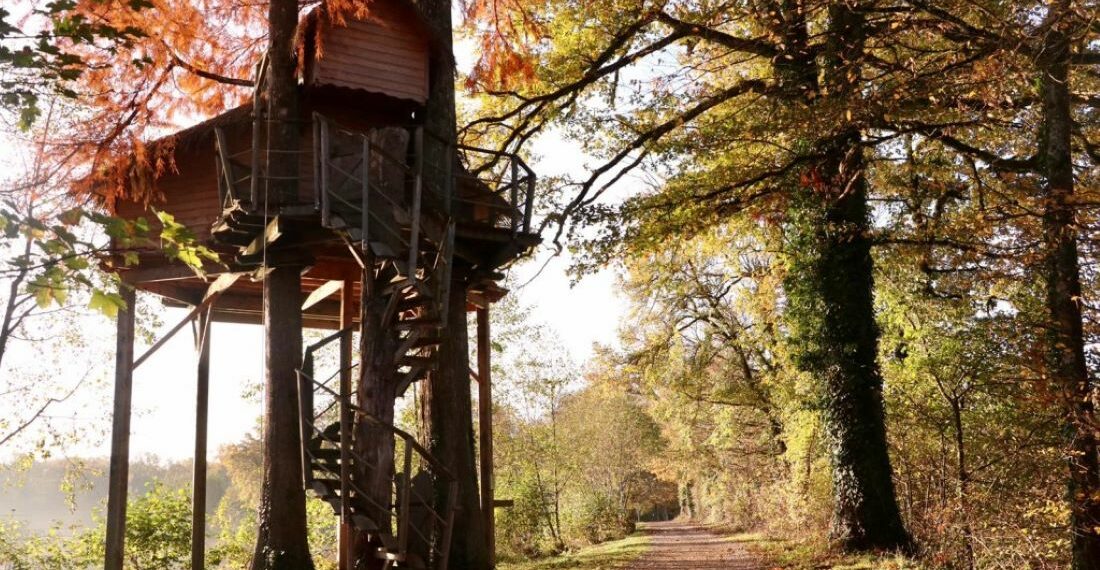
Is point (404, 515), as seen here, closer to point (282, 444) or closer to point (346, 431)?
point (346, 431)

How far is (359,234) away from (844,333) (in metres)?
8.26

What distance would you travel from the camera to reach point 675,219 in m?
15.0

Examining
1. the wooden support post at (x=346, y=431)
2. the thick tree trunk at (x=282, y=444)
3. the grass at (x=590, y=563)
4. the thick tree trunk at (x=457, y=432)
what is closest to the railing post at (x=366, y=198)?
the wooden support post at (x=346, y=431)

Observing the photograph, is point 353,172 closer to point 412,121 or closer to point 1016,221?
point 412,121

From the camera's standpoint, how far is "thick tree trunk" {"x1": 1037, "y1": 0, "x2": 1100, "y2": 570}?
9109 millimetres

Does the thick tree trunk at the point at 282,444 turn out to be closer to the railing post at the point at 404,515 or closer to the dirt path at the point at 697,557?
the railing post at the point at 404,515

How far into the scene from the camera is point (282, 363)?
11680 millimetres

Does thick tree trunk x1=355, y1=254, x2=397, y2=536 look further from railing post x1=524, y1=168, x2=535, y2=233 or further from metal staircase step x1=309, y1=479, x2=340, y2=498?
railing post x1=524, y1=168, x2=535, y2=233

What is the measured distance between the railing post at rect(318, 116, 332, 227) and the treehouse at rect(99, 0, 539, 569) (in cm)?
2

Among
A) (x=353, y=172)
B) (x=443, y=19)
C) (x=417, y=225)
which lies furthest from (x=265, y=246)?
(x=443, y=19)

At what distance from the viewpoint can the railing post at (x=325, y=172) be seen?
10.2 m

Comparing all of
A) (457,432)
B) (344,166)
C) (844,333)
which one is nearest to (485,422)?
(457,432)

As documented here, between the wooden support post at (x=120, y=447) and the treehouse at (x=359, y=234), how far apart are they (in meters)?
0.03

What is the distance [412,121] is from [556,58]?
323 cm
